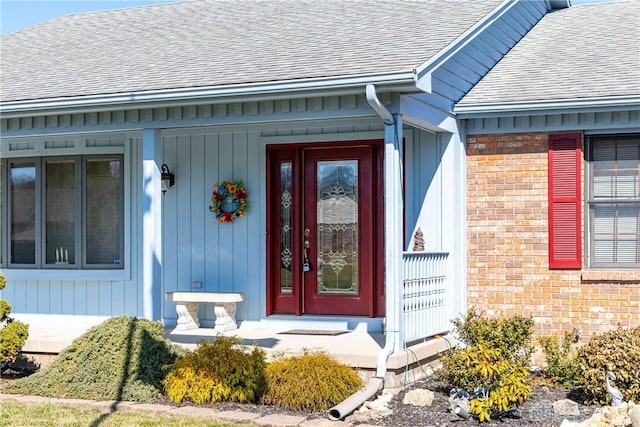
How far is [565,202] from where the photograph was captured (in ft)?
31.8

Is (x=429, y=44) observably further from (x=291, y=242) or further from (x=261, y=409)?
(x=261, y=409)

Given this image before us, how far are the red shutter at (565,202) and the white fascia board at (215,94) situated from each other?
96.4 inches

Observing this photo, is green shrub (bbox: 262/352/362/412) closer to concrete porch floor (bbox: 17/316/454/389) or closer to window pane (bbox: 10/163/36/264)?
concrete porch floor (bbox: 17/316/454/389)

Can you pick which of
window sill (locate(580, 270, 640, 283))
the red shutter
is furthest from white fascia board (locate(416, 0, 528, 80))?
window sill (locate(580, 270, 640, 283))

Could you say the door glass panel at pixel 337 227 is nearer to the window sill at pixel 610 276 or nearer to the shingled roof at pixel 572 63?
the shingled roof at pixel 572 63

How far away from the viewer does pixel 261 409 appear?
7.54m

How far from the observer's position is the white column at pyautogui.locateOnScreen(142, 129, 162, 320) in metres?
9.34

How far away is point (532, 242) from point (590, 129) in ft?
4.60

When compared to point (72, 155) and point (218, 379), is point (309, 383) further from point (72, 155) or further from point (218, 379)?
point (72, 155)

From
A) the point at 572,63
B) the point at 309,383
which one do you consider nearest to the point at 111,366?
the point at 309,383

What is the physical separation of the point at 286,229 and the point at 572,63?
13.1ft

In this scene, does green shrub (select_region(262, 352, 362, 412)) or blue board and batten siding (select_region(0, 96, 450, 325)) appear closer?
green shrub (select_region(262, 352, 362, 412))

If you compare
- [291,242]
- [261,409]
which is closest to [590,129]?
[291,242]

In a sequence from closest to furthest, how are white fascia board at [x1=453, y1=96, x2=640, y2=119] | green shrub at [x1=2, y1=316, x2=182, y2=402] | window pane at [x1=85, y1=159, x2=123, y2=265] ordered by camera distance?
green shrub at [x1=2, y1=316, x2=182, y2=402], white fascia board at [x1=453, y1=96, x2=640, y2=119], window pane at [x1=85, y1=159, x2=123, y2=265]
